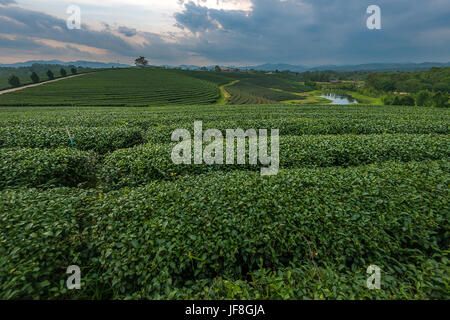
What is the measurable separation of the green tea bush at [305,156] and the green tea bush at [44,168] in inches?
38.0

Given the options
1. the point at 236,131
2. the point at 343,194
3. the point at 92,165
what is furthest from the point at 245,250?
the point at 236,131

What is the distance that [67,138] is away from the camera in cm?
1001

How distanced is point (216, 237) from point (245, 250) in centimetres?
66

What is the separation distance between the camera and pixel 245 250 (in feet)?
12.7

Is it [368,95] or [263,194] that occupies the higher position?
[368,95]

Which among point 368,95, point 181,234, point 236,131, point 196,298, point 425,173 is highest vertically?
point 368,95

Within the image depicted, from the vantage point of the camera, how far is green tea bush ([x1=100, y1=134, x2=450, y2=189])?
6.93 meters

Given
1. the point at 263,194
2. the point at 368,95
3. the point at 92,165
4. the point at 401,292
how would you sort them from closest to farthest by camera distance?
the point at 401,292 < the point at 263,194 < the point at 92,165 < the point at 368,95

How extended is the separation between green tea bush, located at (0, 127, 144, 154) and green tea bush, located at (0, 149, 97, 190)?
2167 millimetres

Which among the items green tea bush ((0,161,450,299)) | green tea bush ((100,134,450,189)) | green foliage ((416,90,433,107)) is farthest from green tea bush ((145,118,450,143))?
green foliage ((416,90,433,107))

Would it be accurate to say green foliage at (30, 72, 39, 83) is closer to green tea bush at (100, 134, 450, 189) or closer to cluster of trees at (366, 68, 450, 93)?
green tea bush at (100, 134, 450, 189)
